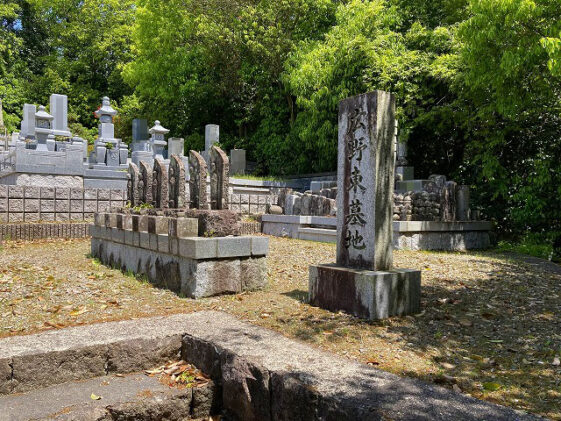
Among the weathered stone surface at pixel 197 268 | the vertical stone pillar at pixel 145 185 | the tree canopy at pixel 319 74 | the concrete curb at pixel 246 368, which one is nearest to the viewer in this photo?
the concrete curb at pixel 246 368

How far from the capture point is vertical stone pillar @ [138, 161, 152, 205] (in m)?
9.30

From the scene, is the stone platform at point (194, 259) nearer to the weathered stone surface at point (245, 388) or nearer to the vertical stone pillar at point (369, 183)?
the vertical stone pillar at point (369, 183)

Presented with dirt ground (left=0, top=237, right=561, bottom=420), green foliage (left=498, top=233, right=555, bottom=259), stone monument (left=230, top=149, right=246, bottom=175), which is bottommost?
dirt ground (left=0, top=237, right=561, bottom=420)

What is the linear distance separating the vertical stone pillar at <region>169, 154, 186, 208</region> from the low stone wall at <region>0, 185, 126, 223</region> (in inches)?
181

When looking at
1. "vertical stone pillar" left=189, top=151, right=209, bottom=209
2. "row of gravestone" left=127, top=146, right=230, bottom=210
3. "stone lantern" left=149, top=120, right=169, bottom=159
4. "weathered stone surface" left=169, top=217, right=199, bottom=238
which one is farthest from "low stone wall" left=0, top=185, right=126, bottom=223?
"weathered stone surface" left=169, top=217, right=199, bottom=238

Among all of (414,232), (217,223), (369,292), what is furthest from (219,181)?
(414,232)

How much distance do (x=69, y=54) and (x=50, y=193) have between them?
26271 mm

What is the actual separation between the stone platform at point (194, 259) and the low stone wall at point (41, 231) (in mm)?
5072

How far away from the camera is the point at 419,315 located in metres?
4.53

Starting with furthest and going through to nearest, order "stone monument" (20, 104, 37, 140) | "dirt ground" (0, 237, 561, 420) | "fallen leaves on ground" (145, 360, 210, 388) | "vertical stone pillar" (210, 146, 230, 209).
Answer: "stone monument" (20, 104, 37, 140), "vertical stone pillar" (210, 146, 230, 209), "fallen leaves on ground" (145, 360, 210, 388), "dirt ground" (0, 237, 561, 420)

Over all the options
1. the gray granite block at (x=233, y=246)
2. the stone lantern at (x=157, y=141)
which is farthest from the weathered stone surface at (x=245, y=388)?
the stone lantern at (x=157, y=141)

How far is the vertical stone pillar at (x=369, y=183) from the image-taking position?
4.64m

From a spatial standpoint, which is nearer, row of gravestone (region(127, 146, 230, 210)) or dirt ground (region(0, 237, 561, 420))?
dirt ground (region(0, 237, 561, 420))

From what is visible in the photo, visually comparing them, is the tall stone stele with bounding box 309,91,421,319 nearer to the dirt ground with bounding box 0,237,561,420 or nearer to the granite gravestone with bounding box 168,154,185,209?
the dirt ground with bounding box 0,237,561,420
